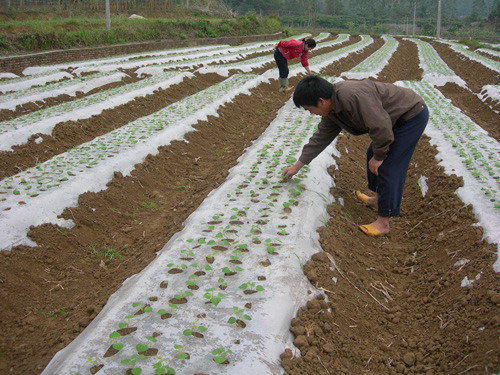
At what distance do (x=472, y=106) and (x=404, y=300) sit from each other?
1105cm

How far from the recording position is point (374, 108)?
3977 millimetres

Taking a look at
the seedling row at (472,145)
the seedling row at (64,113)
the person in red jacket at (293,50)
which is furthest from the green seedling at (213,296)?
the person in red jacket at (293,50)

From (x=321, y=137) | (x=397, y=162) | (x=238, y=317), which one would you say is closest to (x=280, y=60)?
(x=321, y=137)

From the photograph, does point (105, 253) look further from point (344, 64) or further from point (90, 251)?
point (344, 64)

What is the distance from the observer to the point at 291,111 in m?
10.7

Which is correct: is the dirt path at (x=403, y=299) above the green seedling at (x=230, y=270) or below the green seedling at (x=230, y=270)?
below

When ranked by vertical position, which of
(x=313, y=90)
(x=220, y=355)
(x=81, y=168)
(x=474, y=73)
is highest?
(x=313, y=90)

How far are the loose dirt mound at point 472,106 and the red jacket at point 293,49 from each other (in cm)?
441

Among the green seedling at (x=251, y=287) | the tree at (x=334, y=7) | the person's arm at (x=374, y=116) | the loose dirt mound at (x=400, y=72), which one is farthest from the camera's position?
the tree at (x=334, y=7)

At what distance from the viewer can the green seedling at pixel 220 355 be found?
283cm

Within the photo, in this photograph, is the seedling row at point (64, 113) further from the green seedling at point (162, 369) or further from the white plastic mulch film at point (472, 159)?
the white plastic mulch film at point (472, 159)

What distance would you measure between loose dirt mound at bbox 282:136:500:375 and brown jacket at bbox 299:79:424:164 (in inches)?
45.8

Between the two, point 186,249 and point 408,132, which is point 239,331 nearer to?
point 186,249

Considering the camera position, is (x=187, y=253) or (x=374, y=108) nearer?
(x=374, y=108)
